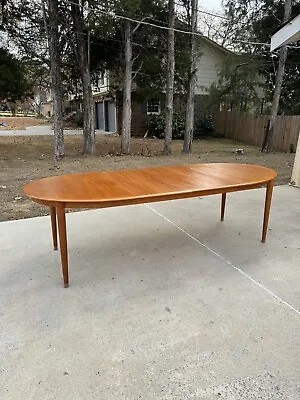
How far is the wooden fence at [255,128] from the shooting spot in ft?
36.7

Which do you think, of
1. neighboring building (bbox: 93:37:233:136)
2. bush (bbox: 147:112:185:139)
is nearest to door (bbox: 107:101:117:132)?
neighboring building (bbox: 93:37:233:136)

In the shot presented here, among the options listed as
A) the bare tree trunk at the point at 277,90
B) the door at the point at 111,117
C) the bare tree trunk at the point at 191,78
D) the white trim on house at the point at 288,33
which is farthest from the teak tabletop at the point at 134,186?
the door at the point at 111,117

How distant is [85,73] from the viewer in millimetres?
9070

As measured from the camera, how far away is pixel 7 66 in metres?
8.93

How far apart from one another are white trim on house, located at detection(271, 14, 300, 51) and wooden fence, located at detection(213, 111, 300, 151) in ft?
21.2

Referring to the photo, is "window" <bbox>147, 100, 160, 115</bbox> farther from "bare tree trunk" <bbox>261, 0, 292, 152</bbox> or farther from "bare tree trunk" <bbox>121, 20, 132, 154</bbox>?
"bare tree trunk" <bbox>261, 0, 292, 152</bbox>

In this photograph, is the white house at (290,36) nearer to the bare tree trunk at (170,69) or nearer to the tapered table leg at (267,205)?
the tapered table leg at (267,205)

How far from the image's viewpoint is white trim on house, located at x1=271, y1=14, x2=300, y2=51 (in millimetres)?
4666

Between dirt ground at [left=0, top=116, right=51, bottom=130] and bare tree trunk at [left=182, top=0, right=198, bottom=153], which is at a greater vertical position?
bare tree trunk at [left=182, top=0, right=198, bottom=153]

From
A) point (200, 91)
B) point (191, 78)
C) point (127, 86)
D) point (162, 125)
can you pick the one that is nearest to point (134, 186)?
point (127, 86)

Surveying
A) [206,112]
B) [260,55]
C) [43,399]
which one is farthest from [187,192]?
[206,112]

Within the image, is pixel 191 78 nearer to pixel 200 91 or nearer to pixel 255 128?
pixel 255 128

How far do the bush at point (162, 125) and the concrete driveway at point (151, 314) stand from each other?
1311 centimetres

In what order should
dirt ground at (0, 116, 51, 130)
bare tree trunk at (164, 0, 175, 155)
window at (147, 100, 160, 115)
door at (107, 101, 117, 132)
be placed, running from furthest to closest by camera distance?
dirt ground at (0, 116, 51, 130)
door at (107, 101, 117, 132)
window at (147, 100, 160, 115)
bare tree trunk at (164, 0, 175, 155)
